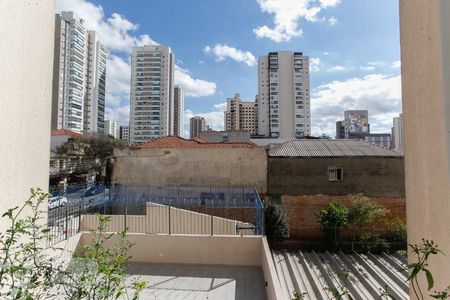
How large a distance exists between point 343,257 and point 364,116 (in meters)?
93.8

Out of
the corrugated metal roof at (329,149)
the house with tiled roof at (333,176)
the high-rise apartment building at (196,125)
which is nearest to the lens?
the house with tiled roof at (333,176)

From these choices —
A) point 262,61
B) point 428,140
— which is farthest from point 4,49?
point 262,61

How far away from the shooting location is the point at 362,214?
13.6m

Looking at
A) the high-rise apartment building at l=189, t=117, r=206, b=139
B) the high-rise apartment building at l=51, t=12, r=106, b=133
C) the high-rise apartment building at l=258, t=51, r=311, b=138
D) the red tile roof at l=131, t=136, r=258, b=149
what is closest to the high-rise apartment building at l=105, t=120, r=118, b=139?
the high-rise apartment building at l=51, t=12, r=106, b=133

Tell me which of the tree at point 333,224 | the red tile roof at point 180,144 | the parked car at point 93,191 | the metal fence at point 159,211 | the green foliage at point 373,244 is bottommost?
the green foliage at point 373,244

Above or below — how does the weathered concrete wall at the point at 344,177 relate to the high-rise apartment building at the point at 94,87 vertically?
below

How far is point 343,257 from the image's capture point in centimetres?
1207

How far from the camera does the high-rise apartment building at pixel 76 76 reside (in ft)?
180

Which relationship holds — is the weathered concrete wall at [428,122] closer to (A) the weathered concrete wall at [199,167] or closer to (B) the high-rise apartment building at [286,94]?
(A) the weathered concrete wall at [199,167]

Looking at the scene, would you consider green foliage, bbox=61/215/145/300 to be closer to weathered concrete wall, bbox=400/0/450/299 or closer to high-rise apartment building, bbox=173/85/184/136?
weathered concrete wall, bbox=400/0/450/299

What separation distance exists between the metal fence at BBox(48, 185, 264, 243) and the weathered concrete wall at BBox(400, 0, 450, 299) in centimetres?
438

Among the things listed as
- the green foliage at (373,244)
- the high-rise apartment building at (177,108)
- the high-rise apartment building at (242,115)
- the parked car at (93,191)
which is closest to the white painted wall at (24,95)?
the parked car at (93,191)

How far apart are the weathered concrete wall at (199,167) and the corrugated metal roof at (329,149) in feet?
5.10

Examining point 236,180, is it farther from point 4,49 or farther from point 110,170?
point 4,49
